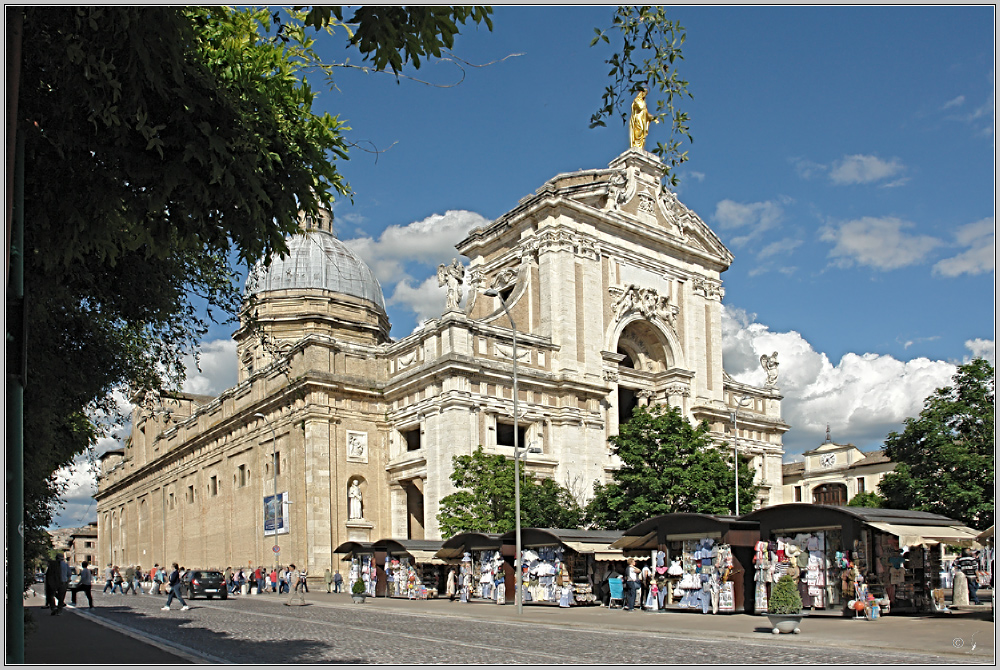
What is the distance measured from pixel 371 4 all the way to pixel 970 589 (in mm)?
30943

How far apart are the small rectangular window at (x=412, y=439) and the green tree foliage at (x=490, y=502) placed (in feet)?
24.9

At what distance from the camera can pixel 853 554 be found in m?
22.5

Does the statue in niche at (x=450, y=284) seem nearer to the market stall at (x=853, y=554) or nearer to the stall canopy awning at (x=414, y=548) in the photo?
the stall canopy awning at (x=414, y=548)

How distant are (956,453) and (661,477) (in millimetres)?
12374

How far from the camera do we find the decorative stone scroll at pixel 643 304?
51.2 metres

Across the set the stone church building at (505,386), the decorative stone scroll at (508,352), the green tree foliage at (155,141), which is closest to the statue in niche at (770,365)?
the stone church building at (505,386)

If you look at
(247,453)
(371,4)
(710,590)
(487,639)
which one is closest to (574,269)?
(247,453)

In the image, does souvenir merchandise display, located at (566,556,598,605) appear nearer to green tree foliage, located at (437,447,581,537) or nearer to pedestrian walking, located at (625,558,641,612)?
pedestrian walking, located at (625,558,641,612)

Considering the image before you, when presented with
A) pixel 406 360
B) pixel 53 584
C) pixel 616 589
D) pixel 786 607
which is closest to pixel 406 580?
pixel 616 589

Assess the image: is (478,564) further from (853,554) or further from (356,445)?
(853,554)

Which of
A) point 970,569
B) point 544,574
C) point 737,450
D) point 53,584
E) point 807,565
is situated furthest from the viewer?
point 737,450

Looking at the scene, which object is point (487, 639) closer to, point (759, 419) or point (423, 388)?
point (423, 388)

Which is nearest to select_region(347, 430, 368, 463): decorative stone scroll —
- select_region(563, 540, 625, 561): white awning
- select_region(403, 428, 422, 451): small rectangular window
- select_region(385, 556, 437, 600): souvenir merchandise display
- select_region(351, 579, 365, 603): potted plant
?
select_region(403, 428, 422, 451): small rectangular window

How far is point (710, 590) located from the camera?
2544cm
